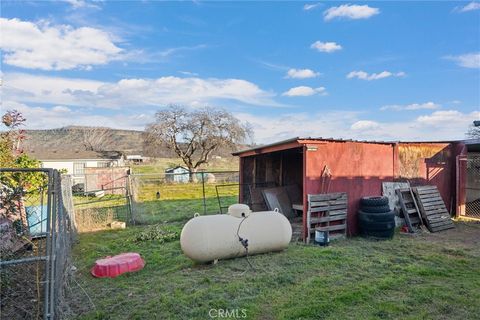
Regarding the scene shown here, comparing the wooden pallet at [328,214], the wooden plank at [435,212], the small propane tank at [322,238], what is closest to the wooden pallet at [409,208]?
the wooden plank at [435,212]

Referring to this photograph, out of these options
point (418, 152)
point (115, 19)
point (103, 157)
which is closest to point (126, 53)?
point (115, 19)

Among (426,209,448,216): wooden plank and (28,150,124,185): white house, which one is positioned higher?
(28,150,124,185): white house

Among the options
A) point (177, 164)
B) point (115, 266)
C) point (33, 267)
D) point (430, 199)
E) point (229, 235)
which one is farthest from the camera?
point (177, 164)

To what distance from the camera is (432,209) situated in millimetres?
9211

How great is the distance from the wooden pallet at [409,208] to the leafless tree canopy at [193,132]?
2434cm

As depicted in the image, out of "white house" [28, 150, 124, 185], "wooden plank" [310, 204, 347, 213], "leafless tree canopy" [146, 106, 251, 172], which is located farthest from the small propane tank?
"white house" [28, 150, 124, 185]

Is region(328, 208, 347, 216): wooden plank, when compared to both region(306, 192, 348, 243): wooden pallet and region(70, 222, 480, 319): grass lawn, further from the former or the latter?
region(70, 222, 480, 319): grass lawn

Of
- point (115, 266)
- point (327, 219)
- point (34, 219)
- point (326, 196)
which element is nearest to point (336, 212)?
point (327, 219)

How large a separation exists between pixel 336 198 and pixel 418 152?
4097 mm

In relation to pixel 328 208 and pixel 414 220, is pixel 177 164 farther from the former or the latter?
pixel 328 208

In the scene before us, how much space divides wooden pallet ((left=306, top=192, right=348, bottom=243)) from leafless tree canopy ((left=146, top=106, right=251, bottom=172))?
2489 cm

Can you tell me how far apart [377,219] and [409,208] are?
2.23 metres

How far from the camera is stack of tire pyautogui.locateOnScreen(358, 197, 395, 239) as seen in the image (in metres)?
7.62

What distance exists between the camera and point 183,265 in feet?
18.6
